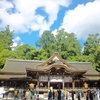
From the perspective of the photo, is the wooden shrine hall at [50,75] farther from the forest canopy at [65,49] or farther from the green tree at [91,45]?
the green tree at [91,45]

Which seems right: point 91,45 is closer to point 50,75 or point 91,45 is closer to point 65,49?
point 65,49

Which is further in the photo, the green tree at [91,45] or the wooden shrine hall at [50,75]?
the green tree at [91,45]

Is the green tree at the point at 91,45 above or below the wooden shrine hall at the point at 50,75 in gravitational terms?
above

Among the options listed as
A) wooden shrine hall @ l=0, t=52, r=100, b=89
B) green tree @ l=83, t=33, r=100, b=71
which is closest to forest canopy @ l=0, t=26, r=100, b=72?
green tree @ l=83, t=33, r=100, b=71

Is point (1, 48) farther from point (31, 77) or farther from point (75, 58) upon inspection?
point (75, 58)

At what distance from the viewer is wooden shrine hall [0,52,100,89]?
2742 cm

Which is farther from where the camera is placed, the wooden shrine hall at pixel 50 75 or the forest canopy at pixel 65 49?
the forest canopy at pixel 65 49

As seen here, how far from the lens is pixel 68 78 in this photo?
2861cm

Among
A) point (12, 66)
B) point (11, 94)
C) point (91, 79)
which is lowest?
point (11, 94)

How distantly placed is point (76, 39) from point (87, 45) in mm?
7937

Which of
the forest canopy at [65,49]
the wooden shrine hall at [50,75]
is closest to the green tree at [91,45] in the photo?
the forest canopy at [65,49]

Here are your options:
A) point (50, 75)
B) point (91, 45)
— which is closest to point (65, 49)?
point (91, 45)

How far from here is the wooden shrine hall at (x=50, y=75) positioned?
1080 inches

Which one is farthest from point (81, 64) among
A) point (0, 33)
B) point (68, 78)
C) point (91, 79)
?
point (0, 33)
